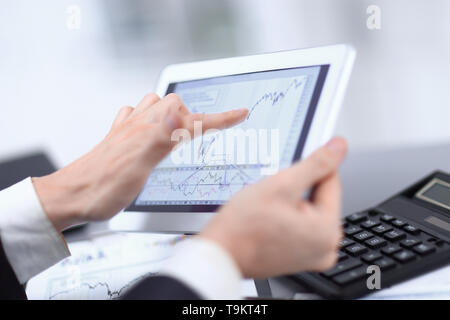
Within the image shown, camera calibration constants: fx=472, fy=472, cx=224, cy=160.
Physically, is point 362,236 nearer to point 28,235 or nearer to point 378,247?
point 378,247

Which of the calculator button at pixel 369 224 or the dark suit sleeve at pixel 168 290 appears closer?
the dark suit sleeve at pixel 168 290

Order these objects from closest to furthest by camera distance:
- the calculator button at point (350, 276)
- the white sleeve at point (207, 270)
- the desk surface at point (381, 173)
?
the white sleeve at point (207, 270)
the calculator button at point (350, 276)
the desk surface at point (381, 173)

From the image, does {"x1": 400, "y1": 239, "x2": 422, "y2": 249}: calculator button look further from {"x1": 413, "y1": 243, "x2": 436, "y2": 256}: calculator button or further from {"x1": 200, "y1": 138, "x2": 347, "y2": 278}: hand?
{"x1": 200, "y1": 138, "x2": 347, "y2": 278}: hand

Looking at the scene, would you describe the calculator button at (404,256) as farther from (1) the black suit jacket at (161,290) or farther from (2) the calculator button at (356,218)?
(1) the black suit jacket at (161,290)

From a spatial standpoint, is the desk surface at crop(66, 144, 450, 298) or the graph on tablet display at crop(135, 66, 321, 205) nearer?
the graph on tablet display at crop(135, 66, 321, 205)

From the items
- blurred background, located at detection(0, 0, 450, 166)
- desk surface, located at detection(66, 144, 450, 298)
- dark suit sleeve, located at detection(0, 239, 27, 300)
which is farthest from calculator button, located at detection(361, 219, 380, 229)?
blurred background, located at detection(0, 0, 450, 166)

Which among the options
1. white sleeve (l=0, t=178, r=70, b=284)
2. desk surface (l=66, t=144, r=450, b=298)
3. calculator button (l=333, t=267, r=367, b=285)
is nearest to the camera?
calculator button (l=333, t=267, r=367, b=285)

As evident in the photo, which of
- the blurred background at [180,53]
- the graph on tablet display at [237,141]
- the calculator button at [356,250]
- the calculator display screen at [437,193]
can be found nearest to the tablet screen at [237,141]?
the graph on tablet display at [237,141]

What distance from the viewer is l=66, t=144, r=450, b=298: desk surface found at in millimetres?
665

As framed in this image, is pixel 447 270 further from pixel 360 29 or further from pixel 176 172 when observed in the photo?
pixel 360 29

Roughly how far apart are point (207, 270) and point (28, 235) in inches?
11.5

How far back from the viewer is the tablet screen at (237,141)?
0.43m

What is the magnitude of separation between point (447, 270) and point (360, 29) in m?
1.38

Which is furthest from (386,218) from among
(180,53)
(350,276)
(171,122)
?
(180,53)
